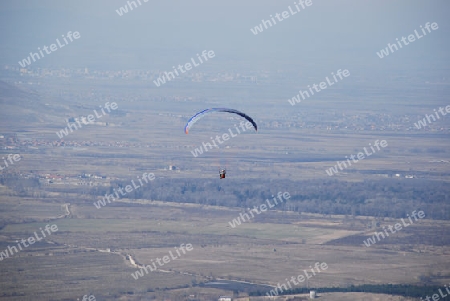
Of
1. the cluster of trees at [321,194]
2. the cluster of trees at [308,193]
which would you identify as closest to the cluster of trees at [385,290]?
the cluster of trees at [308,193]

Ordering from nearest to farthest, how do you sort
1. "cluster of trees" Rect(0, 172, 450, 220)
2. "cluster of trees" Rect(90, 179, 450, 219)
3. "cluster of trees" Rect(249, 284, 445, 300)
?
"cluster of trees" Rect(249, 284, 445, 300), "cluster of trees" Rect(90, 179, 450, 219), "cluster of trees" Rect(0, 172, 450, 220)

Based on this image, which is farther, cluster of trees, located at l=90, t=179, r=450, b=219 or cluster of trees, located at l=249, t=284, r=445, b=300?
cluster of trees, located at l=90, t=179, r=450, b=219

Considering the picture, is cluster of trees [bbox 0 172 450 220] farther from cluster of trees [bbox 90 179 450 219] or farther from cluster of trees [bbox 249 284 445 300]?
cluster of trees [bbox 249 284 445 300]

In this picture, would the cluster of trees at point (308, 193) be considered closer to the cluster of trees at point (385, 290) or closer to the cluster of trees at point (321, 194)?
the cluster of trees at point (321, 194)

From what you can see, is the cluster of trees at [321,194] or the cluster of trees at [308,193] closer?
the cluster of trees at [321,194]

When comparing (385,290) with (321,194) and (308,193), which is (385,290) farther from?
(308,193)

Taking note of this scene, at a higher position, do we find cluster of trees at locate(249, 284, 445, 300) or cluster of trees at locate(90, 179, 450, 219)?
cluster of trees at locate(90, 179, 450, 219)

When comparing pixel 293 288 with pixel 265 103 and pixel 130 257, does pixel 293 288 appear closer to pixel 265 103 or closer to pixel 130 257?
pixel 130 257

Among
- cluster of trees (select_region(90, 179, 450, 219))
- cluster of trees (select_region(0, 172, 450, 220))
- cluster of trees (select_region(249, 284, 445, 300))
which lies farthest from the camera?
cluster of trees (select_region(0, 172, 450, 220))

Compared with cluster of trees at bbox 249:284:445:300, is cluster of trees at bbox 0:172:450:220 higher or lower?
higher

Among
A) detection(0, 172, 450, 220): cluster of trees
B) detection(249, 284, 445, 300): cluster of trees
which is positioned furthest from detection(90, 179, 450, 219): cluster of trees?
detection(249, 284, 445, 300): cluster of trees

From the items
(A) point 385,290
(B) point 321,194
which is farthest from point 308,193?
(A) point 385,290

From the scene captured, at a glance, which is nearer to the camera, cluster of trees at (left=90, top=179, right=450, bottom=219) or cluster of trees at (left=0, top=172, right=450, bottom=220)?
cluster of trees at (left=90, top=179, right=450, bottom=219)
